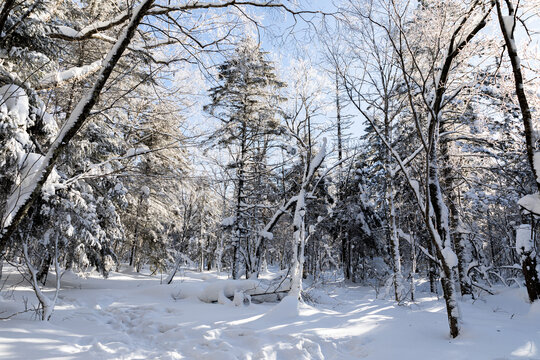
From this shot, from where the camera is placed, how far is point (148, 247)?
14.4m

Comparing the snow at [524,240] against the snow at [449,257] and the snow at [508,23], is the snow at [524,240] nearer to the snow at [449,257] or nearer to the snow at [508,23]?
the snow at [449,257]

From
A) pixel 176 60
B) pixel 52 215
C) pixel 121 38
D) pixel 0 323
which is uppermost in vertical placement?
pixel 176 60

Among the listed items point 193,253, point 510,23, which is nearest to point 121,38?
point 510,23

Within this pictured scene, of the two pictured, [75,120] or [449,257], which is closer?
[75,120]

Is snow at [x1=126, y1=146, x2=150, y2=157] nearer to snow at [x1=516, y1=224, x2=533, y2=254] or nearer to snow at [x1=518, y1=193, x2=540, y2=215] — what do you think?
snow at [x1=518, y1=193, x2=540, y2=215]

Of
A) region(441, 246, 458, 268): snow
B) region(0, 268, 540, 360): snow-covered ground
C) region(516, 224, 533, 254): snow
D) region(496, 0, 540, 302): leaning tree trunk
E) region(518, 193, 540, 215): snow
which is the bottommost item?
region(0, 268, 540, 360): snow-covered ground

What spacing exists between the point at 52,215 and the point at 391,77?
9.40 m

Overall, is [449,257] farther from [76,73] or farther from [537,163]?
[76,73]

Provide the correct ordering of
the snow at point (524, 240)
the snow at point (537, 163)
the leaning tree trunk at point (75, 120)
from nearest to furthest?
the leaning tree trunk at point (75, 120) → the snow at point (537, 163) → the snow at point (524, 240)

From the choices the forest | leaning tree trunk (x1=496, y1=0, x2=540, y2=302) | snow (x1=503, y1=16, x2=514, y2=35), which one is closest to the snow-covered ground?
the forest

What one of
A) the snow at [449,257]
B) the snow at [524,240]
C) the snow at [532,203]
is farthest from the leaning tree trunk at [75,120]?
the snow at [524,240]

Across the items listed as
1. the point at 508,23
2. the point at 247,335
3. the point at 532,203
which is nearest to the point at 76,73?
the point at 247,335

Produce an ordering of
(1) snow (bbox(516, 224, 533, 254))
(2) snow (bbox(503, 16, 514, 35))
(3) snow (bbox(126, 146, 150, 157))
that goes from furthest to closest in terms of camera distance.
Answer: (1) snow (bbox(516, 224, 533, 254)) < (2) snow (bbox(503, 16, 514, 35)) < (3) snow (bbox(126, 146, 150, 157))

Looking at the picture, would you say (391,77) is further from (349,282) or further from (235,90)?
(349,282)
